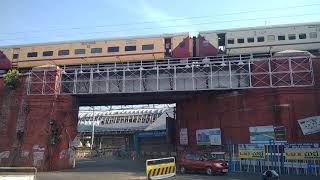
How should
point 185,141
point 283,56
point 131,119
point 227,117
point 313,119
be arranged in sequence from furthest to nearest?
point 131,119, point 185,141, point 227,117, point 283,56, point 313,119

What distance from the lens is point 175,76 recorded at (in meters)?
34.4

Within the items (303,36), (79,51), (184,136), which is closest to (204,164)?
(184,136)

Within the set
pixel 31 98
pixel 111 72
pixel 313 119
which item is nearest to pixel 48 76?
pixel 31 98

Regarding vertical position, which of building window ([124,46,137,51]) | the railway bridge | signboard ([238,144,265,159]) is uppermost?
building window ([124,46,137,51])

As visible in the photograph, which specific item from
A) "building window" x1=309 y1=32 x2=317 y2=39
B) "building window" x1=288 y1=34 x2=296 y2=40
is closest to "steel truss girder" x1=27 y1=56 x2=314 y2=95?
"building window" x1=288 y1=34 x2=296 y2=40

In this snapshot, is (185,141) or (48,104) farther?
(185,141)

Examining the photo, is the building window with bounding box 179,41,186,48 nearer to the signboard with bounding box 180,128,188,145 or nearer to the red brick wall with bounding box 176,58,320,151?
the red brick wall with bounding box 176,58,320,151

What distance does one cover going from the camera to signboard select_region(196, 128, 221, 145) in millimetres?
35450

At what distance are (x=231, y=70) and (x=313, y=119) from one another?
8974mm

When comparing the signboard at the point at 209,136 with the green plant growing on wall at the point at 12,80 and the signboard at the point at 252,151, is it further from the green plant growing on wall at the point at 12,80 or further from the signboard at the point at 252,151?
the green plant growing on wall at the point at 12,80

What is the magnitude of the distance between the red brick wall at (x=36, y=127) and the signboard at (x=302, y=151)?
2121 centimetres

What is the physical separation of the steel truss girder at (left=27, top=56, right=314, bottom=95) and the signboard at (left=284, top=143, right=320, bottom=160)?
8280 millimetres

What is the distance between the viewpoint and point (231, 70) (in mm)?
35156

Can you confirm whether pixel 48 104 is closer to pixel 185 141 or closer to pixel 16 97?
pixel 16 97
